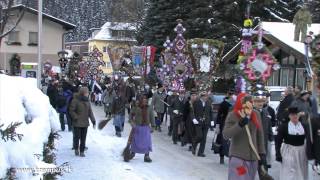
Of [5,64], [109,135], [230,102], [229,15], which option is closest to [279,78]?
[229,15]

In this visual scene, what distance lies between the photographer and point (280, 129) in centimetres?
952

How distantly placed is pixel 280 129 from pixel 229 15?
2554 cm

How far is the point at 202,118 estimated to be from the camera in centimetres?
1465

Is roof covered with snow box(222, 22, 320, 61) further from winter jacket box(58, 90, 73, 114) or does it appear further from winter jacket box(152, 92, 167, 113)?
winter jacket box(58, 90, 73, 114)

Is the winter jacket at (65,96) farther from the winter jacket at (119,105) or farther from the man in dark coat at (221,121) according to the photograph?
the man in dark coat at (221,121)

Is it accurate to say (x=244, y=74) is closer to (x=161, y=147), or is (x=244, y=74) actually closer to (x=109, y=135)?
(x=161, y=147)

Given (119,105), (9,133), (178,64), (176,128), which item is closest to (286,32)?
(178,64)

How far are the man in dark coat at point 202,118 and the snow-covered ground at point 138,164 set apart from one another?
33 cm

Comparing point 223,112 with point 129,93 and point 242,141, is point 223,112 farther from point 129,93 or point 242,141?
point 129,93

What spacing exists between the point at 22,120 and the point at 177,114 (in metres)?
12.1

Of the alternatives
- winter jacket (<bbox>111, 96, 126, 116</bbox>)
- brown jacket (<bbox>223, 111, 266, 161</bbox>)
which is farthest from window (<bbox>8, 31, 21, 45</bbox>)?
brown jacket (<bbox>223, 111, 266, 161</bbox>)

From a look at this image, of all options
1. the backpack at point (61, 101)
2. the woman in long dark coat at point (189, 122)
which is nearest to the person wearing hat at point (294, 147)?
the woman in long dark coat at point (189, 122)

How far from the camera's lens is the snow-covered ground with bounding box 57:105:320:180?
35.2 ft

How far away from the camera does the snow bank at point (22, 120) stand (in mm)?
4570
